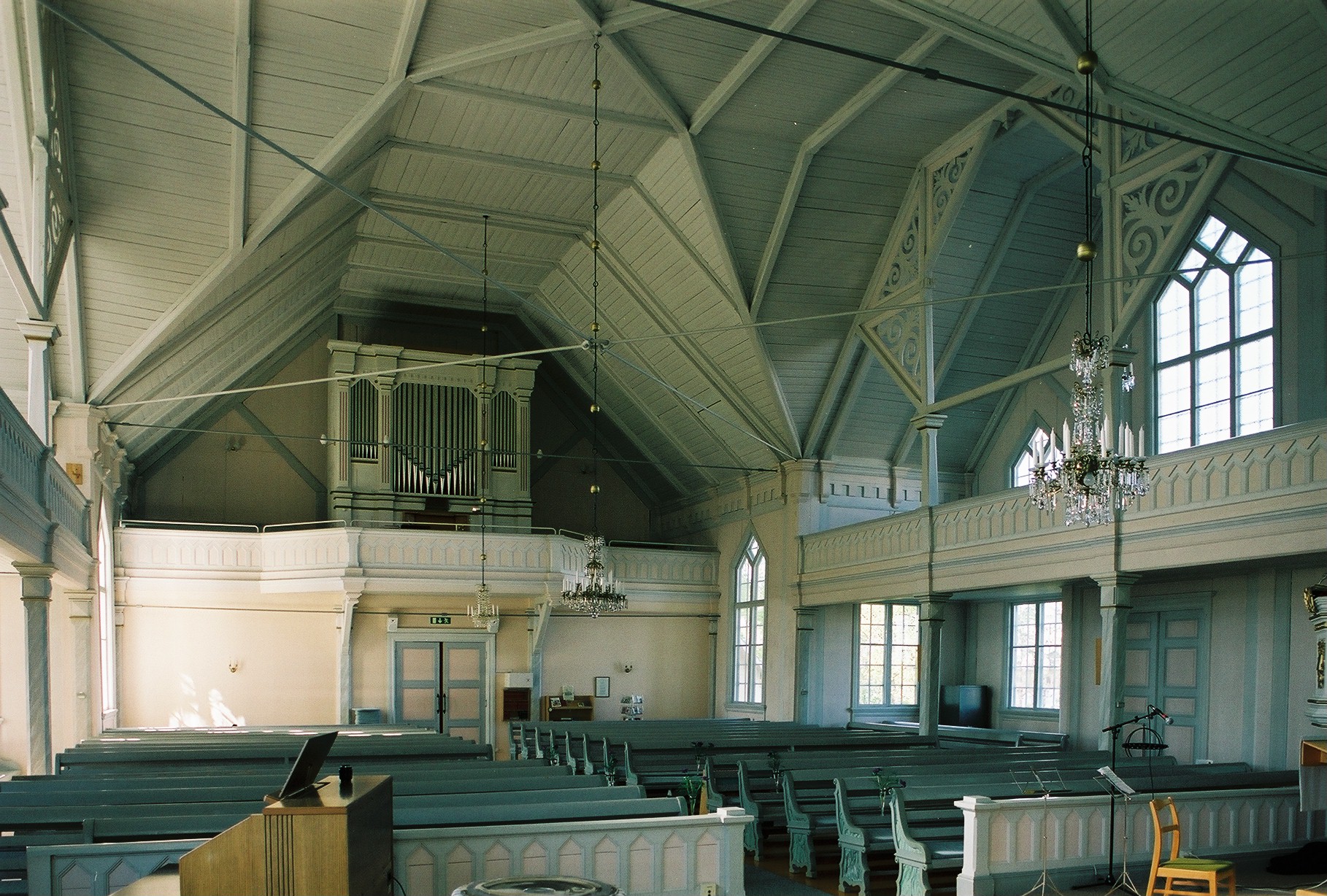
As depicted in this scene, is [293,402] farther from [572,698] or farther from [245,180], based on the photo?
[245,180]

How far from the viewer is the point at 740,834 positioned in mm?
7352

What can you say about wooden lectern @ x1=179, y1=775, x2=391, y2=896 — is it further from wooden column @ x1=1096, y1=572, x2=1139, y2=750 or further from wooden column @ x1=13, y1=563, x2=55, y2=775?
wooden column @ x1=1096, y1=572, x2=1139, y2=750

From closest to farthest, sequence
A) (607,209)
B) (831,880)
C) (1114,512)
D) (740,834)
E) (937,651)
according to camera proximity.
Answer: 1. (740,834)
2. (831,880)
3. (1114,512)
4. (937,651)
5. (607,209)

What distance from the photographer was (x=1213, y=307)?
14453 millimetres

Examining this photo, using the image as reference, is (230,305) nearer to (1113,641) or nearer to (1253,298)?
(1113,641)

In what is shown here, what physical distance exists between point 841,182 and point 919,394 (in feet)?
10.2

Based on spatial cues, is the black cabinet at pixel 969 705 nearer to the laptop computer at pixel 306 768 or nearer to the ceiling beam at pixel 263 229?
the ceiling beam at pixel 263 229

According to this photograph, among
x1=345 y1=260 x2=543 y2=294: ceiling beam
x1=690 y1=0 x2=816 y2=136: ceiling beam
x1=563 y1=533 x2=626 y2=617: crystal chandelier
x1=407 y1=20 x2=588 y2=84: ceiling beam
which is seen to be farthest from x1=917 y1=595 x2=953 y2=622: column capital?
x1=345 y1=260 x2=543 y2=294: ceiling beam

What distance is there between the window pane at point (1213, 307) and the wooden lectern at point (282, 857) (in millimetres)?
13117

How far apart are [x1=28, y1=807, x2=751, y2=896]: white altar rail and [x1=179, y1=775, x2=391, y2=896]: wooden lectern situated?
2.07 metres

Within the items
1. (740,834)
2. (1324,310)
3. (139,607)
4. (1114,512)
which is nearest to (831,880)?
(740,834)

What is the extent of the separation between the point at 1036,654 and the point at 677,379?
730 cm

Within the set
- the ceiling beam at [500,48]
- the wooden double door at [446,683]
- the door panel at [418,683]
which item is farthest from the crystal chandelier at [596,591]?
the ceiling beam at [500,48]

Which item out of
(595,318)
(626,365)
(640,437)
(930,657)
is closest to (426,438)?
(626,365)
